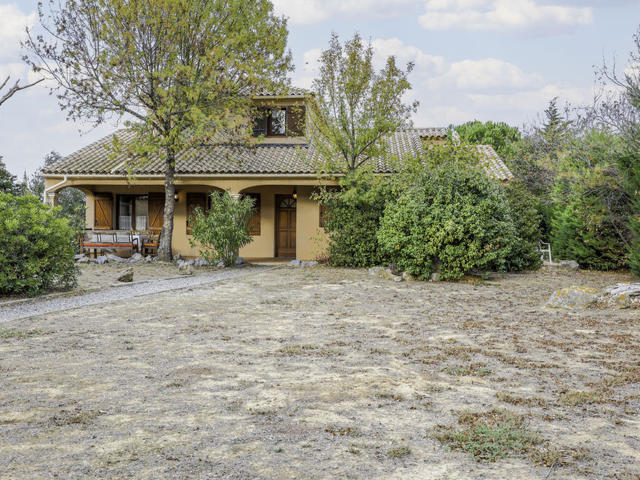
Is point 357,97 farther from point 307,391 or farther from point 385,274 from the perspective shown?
point 307,391

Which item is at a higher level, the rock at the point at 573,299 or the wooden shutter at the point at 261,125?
the wooden shutter at the point at 261,125

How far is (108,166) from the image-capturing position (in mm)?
19203

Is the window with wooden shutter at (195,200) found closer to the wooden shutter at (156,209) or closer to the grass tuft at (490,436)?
the wooden shutter at (156,209)

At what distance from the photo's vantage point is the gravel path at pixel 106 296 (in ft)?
27.4

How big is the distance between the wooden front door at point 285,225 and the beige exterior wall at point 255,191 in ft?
1.00

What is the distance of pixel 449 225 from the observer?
12234mm

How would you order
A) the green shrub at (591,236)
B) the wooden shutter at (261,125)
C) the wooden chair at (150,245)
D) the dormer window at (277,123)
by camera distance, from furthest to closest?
the wooden shutter at (261,125) → the dormer window at (277,123) → the wooden chair at (150,245) → the green shrub at (591,236)

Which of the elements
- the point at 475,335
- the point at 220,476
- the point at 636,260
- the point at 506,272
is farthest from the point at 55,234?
the point at 636,260

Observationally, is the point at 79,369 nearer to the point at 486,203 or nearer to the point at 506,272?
the point at 486,203

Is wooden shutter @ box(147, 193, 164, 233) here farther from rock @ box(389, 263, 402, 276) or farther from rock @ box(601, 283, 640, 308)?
rock @ box(601, 283, 640, 308)

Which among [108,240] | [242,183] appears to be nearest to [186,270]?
[242,183]

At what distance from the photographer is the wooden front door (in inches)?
808

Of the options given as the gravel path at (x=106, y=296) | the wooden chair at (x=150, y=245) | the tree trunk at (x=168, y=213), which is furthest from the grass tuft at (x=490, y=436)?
the wooden chair at (x=150, y=245)

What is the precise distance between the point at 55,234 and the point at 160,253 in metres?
7.93
